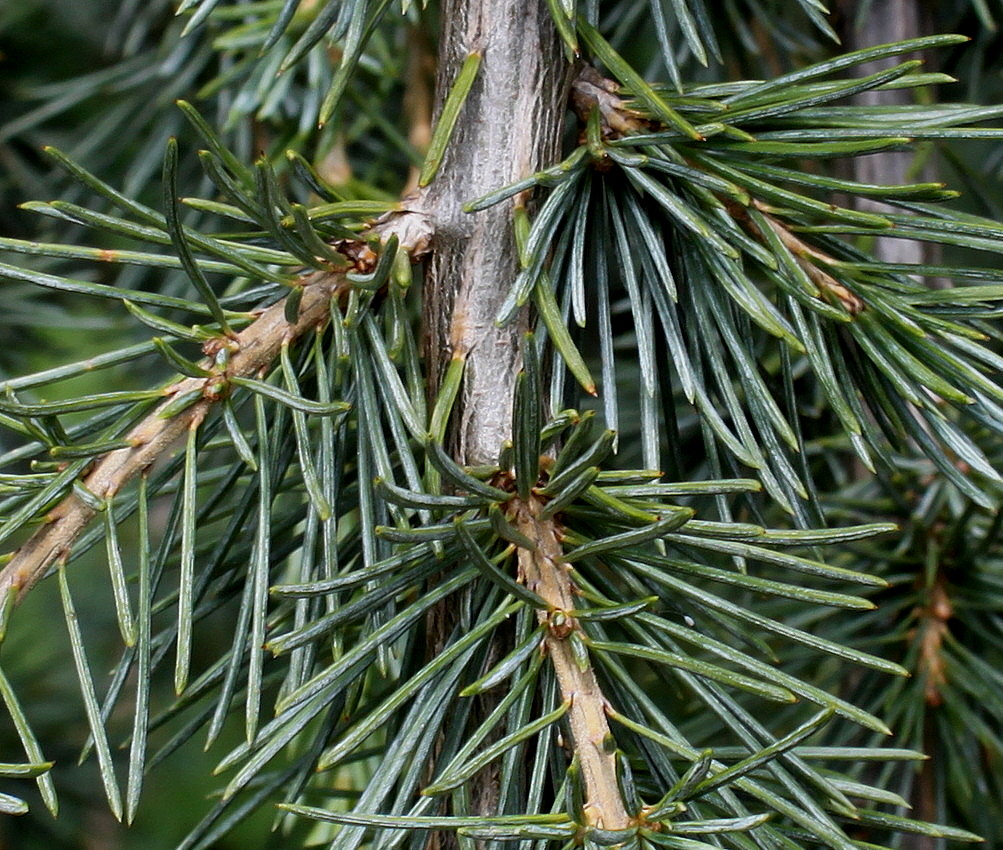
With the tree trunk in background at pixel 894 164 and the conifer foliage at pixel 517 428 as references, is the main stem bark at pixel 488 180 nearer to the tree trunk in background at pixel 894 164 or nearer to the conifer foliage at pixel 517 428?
the conifer foliage at pixel 517 428

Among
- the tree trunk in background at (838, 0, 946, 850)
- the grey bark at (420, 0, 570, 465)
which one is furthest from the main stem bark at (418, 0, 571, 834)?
the tree trunk in background at (838, 0, 946, 850)

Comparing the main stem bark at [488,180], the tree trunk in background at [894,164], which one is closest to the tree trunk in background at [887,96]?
the tree trunk in background at [894,164]

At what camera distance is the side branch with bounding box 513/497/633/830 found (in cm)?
29

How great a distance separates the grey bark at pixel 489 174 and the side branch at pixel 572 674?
1.3 inches

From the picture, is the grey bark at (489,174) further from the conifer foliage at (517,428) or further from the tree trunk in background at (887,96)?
the tree trunk in background at (887,96)

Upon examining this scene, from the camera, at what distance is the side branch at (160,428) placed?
33 centimetres

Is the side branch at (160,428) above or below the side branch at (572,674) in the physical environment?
above

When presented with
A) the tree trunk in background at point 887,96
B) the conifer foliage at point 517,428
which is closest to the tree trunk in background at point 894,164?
the tree trunk in background at point 887,96

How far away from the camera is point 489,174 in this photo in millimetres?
347

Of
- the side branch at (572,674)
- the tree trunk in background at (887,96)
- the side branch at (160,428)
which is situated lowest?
the side branch at (572,674)

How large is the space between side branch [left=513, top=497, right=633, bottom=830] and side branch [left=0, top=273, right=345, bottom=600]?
0.10 m

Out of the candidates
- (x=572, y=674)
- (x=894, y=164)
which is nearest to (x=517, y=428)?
(x=572, y=674)

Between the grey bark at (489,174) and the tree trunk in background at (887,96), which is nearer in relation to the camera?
the grey bark at (489,174)

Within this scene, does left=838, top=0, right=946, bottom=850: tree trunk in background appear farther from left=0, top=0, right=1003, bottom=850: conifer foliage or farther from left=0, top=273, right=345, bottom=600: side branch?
left=0, top=273, right=345, bottom=600: side branch
